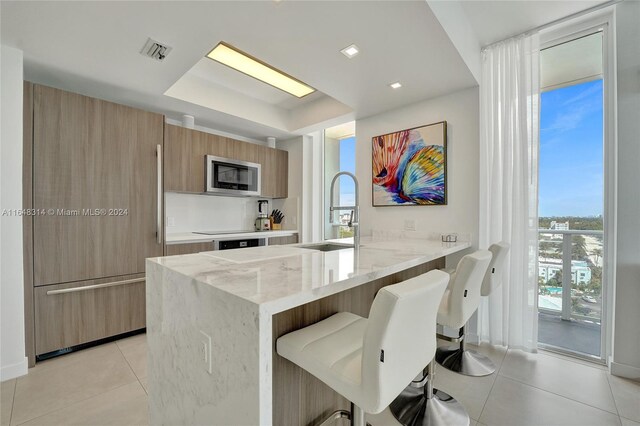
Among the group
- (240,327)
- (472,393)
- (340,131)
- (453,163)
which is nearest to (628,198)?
(453,163)

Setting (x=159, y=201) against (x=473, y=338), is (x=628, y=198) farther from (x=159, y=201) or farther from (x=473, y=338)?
(x=159, y=201)

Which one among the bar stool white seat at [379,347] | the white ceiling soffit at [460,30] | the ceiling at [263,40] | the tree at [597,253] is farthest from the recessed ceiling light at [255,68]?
the tree at [597,253]

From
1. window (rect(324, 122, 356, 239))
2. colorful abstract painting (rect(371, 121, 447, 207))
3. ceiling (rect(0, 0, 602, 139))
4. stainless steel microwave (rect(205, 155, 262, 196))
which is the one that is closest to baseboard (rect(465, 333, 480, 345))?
colorful abstract painting (rect(371, 121, 447, 207))

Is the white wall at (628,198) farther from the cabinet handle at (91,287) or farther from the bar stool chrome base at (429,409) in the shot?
the cabinet handle at (91,287)

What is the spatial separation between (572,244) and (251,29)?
10.4 ft

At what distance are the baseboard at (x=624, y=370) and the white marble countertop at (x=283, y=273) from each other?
170 centimetres

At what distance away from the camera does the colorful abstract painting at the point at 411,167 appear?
2637 millimetres

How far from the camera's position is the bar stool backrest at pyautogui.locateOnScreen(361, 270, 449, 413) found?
0.79 metres

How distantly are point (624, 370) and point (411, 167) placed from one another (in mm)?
2160

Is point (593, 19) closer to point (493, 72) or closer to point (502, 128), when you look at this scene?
point (493, 72)

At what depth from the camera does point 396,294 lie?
30.5 inches

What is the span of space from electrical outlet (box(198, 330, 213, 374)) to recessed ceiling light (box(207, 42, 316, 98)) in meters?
2.35

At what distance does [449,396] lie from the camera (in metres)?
1.67

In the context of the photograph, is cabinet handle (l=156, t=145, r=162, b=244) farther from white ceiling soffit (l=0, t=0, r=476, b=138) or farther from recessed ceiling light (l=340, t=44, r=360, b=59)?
recessed ceiling light (l=340, t=44, r=360, b=59)
